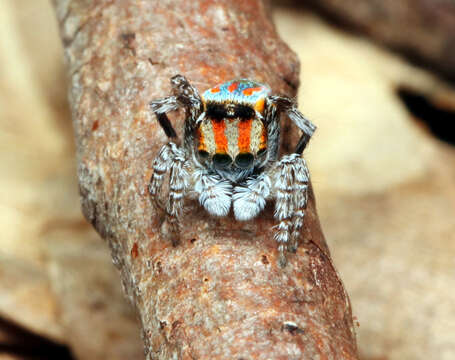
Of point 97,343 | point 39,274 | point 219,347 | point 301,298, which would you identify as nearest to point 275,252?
point 301,298

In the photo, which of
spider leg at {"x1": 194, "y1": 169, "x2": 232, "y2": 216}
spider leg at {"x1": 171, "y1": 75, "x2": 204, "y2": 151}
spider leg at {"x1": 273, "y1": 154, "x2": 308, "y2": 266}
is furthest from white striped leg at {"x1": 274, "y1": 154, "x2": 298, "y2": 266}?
spider leg at {"x1": 171, "y1": 75, "x2": 204, "y2": 151}

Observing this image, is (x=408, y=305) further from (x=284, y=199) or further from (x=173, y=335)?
(x=173, y=335)

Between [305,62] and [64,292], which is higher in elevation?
[305,62]

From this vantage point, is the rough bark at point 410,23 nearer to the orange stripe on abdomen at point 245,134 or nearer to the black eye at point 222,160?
the orange stripe on abdomen at point 245,134

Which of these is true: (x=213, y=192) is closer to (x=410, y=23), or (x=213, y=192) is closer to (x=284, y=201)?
(x=284, y=201)

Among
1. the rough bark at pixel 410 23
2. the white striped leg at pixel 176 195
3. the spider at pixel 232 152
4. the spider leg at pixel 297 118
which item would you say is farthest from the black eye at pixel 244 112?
the rough bark at pixel 410 23

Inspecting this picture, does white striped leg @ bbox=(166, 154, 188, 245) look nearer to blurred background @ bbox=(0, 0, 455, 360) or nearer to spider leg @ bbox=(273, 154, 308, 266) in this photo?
spider leg @ bbox=(273, 154, 308, 266)
